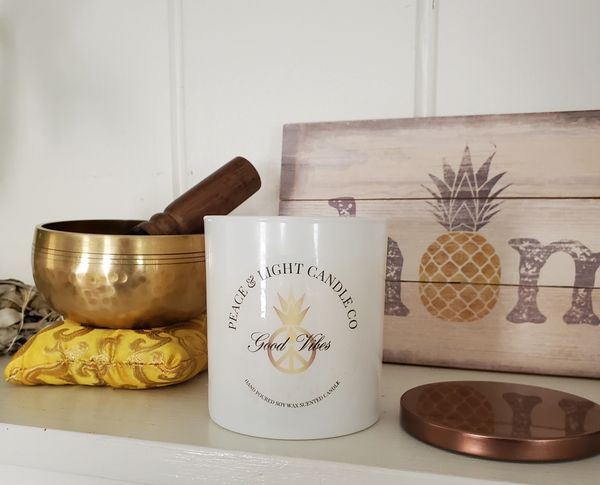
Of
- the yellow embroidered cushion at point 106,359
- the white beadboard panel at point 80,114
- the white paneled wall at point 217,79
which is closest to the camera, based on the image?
the yellow embroidered cushion at point 106,359

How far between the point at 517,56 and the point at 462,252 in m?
0.22

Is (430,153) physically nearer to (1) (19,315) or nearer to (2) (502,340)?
(2) (502,340)

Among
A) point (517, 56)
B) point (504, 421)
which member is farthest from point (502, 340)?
point (517, 56)

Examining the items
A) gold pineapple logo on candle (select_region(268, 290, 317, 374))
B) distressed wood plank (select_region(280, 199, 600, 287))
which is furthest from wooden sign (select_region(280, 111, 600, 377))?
gold pineapple logo on candle (select_region(268, 290, 317, 374))

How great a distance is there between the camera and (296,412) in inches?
15.7

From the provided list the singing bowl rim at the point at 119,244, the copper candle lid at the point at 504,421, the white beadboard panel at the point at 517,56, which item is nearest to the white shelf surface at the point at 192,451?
the copper candle lid at the point at 504,421

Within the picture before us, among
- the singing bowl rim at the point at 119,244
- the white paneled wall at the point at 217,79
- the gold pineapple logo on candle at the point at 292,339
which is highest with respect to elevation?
the white paneled wall at the point at 217,79

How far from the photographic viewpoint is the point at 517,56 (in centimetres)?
61

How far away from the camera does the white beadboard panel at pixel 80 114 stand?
2.44 feet

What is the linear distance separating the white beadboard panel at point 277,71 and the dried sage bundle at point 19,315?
0.76ft

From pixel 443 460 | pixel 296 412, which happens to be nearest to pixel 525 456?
pixel 443 460

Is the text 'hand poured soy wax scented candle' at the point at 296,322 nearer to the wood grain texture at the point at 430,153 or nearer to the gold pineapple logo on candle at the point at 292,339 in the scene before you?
the gold pineapple logo on candle at the point at 292,339

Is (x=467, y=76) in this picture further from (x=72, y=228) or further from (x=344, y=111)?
(x=72, y=228)

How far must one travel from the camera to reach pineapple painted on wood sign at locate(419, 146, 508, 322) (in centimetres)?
58
